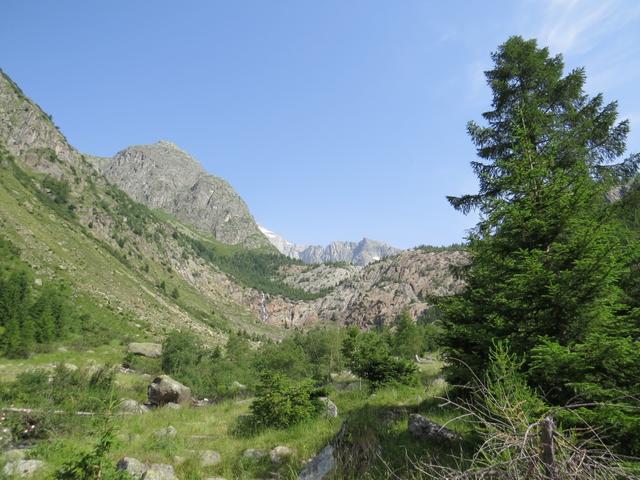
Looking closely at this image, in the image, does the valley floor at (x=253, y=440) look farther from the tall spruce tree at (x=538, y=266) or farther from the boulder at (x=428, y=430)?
the tall spruce tree at (x=538, y=266)

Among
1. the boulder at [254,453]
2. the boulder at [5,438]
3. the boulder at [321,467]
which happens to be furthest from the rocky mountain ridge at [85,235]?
the boulder at [5,438]

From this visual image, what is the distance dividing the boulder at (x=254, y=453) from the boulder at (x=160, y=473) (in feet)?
6.35

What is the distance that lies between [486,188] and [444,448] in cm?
1060

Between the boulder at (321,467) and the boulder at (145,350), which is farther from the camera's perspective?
the boulder at (145,350)

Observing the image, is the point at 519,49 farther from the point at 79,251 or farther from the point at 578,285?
the point at 79,251

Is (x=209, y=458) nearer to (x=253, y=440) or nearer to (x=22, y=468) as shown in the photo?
(x=253, y=440)

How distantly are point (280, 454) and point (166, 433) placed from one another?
5.18 meters

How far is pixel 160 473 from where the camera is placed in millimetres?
7523

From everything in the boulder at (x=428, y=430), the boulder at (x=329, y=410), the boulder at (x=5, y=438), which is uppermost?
the boulder at (x=428, y=430)

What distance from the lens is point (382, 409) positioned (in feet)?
42.7

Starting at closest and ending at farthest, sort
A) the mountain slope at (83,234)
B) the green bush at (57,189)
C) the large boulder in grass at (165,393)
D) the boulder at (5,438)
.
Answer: the boulder at (5,438)
the large boulder in grass at (165,393)
the mountain slope at (83,234)
the green bush at (57,189)

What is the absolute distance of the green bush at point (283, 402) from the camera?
39.1 feet

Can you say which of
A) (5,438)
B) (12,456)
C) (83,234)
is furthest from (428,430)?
(83,234)

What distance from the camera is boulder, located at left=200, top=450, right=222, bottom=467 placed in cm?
888
